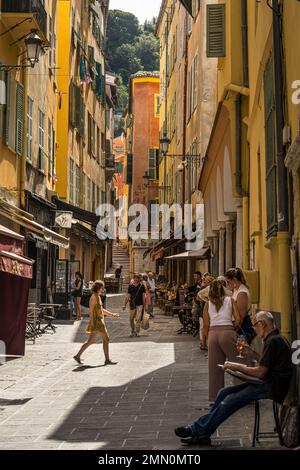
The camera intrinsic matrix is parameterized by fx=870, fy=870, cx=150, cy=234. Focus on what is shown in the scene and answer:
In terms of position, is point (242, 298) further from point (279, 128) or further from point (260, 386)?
point (260, 386)

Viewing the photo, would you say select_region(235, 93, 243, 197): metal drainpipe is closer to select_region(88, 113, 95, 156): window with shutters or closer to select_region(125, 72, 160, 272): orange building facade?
select_region(88, 113, 95, 156): window with shutters

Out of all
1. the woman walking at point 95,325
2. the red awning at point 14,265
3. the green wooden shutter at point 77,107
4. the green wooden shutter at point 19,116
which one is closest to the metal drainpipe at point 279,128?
the red awning at point 14,265

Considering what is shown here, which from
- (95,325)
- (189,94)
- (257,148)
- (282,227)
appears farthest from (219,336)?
(189,94)

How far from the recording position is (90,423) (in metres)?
9.56

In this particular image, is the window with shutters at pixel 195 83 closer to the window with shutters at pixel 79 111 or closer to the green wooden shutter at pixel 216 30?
the window with shutters at pixel 79 111

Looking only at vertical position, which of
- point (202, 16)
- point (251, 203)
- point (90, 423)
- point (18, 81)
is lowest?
point (90, 423)

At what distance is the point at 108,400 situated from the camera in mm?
11273

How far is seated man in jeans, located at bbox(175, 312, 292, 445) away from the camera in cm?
778

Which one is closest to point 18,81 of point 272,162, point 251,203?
point 251,203

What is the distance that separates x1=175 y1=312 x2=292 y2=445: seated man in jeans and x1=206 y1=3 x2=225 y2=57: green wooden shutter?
1236 cm

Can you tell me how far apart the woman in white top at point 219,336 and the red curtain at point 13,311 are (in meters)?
4.13

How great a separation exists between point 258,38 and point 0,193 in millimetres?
8051

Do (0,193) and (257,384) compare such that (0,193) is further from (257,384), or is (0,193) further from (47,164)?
(257,384)

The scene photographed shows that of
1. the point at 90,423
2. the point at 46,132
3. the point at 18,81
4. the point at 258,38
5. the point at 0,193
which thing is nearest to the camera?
the point at 90,423
